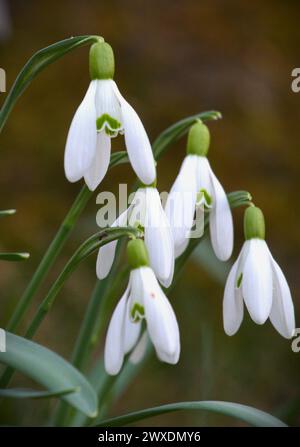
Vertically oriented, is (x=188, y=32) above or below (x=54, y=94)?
above

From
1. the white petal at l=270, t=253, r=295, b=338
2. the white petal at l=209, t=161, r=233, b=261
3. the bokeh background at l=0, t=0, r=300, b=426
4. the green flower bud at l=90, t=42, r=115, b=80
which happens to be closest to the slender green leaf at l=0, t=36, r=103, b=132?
the green flower bud at l=90, t=42, r=115, b=80

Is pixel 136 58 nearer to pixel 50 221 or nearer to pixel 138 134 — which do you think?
pixel 50 221

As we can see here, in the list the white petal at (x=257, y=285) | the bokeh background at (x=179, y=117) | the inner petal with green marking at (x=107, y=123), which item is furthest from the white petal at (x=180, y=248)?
the bokeh background at (x=179, y=117)

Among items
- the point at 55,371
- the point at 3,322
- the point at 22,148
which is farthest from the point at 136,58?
the point at 55,371

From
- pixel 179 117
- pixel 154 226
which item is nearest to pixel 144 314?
pixel 154 226

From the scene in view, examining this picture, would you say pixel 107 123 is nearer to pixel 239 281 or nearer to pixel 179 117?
pixel 239 281

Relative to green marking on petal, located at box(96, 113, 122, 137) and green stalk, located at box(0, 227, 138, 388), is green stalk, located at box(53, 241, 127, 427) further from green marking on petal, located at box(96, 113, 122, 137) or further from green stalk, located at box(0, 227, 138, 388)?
green marking on petal, located at box(96, 113, 122, 137)
